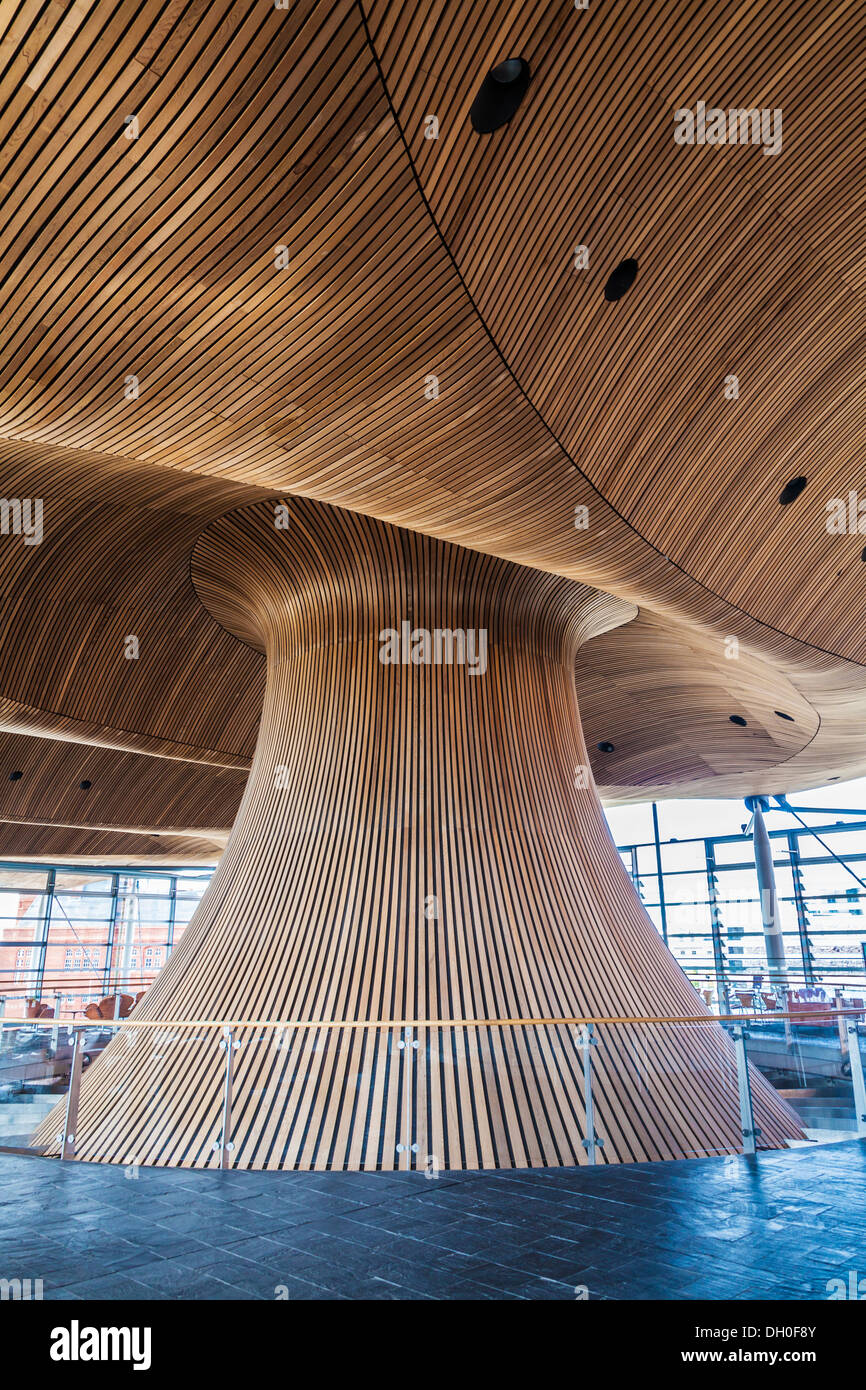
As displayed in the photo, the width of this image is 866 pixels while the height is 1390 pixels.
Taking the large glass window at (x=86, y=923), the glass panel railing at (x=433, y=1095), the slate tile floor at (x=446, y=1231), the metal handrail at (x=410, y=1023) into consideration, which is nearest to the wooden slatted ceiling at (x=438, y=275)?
the metal handrail at (x=410, y=1023)

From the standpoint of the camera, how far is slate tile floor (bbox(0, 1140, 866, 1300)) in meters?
3.44

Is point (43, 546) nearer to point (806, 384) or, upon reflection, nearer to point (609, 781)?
point (806, 384)

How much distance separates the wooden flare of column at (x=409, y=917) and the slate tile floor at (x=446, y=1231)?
1.71 ft

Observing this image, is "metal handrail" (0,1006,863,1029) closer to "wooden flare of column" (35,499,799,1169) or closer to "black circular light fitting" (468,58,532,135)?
"wooden flare of column" (35,499,799,1169)

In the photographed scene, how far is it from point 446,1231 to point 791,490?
644 cm

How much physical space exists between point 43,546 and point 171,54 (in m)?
7.54

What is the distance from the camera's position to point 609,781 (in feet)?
66.1

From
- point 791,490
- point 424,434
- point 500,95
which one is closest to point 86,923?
point 791,490

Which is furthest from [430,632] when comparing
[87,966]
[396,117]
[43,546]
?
[87,966]

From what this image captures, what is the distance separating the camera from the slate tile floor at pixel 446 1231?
344 cm

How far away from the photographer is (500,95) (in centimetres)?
414

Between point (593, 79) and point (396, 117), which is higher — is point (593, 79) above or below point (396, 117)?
above

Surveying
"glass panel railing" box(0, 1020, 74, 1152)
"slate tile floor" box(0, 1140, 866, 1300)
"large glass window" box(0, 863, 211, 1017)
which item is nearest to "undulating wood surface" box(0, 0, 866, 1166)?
"glass panel railing" box(0, 1020, 74, 1152)

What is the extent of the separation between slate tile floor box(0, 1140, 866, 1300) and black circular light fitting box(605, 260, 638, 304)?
4894 millimetres
